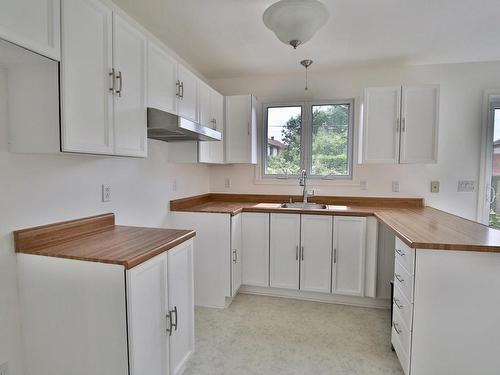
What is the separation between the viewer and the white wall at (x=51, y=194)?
4.14 ft

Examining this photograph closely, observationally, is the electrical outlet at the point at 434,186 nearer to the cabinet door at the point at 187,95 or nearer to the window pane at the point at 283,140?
the window pane at the point at 283,140

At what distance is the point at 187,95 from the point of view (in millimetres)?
2289

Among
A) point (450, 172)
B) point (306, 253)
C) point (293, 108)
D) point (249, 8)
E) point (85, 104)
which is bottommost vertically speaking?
point (306, 253)

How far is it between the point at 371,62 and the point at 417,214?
1.58m

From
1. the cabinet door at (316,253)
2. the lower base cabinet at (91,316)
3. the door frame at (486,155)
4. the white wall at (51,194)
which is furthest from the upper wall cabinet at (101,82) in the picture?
the door frame at (486,155)

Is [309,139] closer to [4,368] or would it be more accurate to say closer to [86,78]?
[86,78]

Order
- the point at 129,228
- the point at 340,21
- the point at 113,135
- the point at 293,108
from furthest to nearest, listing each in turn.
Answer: the point at 293,108 → the point at 340,21 → the point at 129,228 → the point at 113,135

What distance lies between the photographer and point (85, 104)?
130 centimetres

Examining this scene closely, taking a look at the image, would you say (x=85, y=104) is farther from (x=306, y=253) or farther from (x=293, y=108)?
(x=293, y=108)

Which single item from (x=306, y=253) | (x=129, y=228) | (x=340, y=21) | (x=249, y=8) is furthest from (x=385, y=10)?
(x=129, y=228)

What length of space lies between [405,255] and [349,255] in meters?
0.87

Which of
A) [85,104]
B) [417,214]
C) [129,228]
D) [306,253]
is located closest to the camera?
[85,104]

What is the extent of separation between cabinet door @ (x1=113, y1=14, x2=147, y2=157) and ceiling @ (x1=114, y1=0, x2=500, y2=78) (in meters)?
0.43

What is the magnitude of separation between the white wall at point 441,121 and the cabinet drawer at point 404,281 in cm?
136
